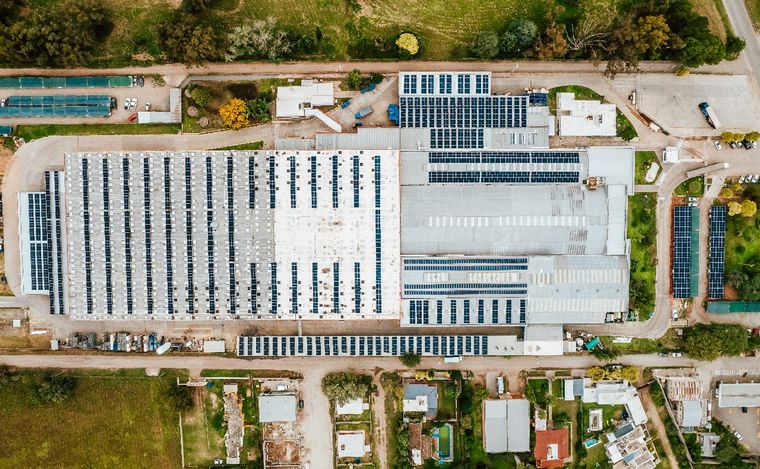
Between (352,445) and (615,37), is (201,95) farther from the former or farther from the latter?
(615,37)

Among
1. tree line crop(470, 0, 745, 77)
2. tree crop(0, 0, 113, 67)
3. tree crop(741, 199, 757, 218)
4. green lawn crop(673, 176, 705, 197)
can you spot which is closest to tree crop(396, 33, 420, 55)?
tree line crop(470, 0, 745, 77)

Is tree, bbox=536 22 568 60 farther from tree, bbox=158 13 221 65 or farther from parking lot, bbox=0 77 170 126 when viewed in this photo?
parking lot, bbox=0 77 170 126

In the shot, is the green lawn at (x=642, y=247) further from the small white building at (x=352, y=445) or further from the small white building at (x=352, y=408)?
the small white building at (x=352, y=445)

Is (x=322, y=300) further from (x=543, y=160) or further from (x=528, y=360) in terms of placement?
(x=543, y=160)

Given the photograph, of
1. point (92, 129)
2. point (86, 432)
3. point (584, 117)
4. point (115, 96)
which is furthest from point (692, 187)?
point (86, 432)

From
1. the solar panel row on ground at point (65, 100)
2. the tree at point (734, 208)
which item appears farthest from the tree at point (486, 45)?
the solar panel row on ground at point (65, 100)
